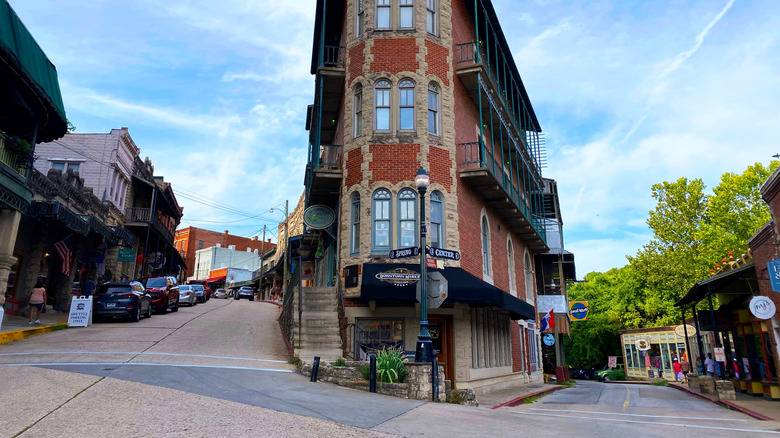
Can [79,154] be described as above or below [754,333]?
above

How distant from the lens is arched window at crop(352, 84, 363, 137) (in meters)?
17.9

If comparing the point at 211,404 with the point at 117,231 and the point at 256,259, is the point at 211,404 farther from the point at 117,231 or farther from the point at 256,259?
the point at 256,259

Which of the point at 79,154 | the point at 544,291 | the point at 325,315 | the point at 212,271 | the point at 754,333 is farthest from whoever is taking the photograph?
the point at 212,271

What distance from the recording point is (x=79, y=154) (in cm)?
3167

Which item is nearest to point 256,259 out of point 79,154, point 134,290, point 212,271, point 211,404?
point 212,271

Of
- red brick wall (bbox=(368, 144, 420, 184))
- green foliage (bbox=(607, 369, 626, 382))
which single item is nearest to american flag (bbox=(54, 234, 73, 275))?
red brick wall (bbox=(368, 144, 420, 184))

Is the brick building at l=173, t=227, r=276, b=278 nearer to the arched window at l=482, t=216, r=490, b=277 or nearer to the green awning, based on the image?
the green awning

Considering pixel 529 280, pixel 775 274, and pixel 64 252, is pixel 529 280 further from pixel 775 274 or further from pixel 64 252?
pixel 64 252

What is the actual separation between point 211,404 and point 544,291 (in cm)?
3472

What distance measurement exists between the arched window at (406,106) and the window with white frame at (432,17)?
2.51 meters

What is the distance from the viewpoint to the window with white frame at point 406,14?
18.4m

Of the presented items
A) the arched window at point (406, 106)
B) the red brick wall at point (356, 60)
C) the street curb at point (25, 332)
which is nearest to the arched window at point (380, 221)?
the arched window at point (406, 106)

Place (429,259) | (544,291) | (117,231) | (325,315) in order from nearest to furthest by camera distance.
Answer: (429,259)
(325,315)
(117,231)
(544,291)

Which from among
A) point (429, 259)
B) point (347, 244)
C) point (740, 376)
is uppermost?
point (347, 244)
